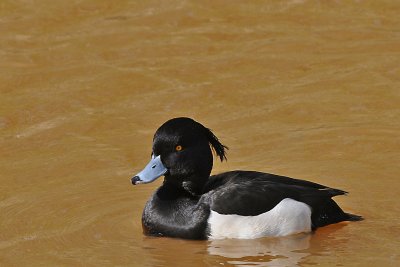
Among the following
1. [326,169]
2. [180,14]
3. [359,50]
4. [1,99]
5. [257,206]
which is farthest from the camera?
[180,14]

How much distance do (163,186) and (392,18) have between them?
538cm

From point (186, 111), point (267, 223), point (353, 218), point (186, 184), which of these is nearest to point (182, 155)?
point (186, 184)

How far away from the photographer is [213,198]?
8.98 metres

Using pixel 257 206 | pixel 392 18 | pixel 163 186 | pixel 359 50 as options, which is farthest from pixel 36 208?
pixel 392 18

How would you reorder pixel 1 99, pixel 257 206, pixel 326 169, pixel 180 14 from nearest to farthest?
pixel 257 206 < pixel 326 169 < pixel 1 99 < pixel 180 14

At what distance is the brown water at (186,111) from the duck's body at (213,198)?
0.36 feet

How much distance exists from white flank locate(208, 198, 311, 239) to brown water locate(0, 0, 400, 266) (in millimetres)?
71

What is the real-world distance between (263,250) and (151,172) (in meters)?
1.10

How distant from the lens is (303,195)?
9.12 meters

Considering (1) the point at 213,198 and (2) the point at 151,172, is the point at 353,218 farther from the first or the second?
(2) the point at 151,172

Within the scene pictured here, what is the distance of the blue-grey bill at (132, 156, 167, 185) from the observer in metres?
8.96

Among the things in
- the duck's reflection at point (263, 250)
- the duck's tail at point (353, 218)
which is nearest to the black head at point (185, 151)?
the duck's reflection at point (263, 250)

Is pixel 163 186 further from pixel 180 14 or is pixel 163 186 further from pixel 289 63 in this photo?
pixel 180 14

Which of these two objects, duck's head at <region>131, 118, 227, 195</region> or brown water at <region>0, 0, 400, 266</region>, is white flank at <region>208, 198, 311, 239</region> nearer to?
brown water at <region>0, 0, 400, 266</region>
